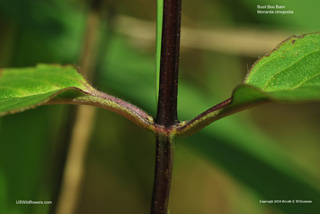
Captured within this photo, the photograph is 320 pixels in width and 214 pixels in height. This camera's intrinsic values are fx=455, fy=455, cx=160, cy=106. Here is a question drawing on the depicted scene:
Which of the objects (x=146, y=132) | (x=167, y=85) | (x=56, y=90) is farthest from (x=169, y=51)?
(x=146, y=132)

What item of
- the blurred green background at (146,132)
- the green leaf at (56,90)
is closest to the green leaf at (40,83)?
the green leaf at (56,90)

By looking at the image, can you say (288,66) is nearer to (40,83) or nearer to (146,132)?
(40,83)

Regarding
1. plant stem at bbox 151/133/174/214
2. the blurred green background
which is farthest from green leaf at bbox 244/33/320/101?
the blurred green background

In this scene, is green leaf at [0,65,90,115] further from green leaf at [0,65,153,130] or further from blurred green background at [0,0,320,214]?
blurred green background at [0,0,320,214]

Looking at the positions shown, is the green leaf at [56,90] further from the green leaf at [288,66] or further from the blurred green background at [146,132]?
the blurred green background at [146,132]

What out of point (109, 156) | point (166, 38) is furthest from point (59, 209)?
point (166, 38)
